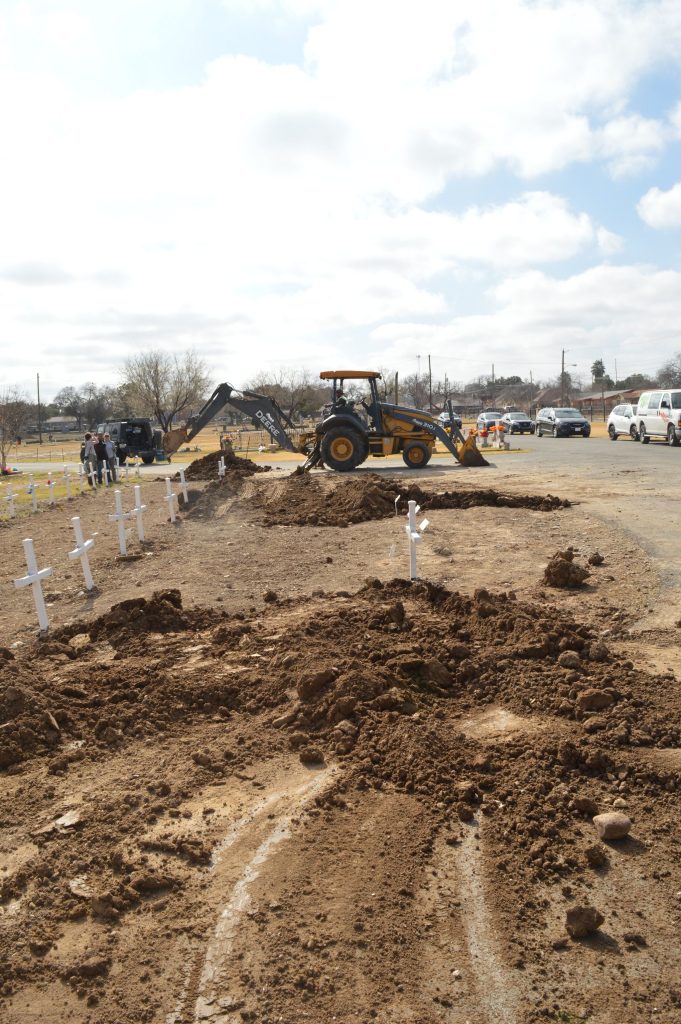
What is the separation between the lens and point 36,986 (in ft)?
10.1

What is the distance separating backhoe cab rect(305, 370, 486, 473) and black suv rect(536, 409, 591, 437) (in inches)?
773

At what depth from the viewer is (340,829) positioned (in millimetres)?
4023

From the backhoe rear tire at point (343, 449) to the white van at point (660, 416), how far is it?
13838 millimetres

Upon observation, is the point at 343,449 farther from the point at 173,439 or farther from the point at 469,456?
the point at 173,439


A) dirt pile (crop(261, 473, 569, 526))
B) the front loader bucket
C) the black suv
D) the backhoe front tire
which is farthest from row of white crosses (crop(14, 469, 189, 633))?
the black suv

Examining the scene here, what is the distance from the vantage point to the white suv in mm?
35562

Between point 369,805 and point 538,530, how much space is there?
8189mm

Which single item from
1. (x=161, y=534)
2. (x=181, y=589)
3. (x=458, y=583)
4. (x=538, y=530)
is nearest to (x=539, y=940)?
(x=458, y=583)

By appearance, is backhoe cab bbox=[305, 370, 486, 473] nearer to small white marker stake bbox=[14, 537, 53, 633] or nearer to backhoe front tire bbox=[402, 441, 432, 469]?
backhoe front tire bbox=[402, 441, 432, 469]

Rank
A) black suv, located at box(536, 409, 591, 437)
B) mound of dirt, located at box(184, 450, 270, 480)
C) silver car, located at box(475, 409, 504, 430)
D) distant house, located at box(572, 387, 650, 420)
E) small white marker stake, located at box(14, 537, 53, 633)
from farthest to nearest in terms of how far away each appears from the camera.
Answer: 1. distant house, located at box(572, 387, 650, 420)
2. silver car, located at box(475, 409, 504, 430)
3. black suv, located at box(536, 409, 591, 437)
4. mound of dirt, located at box(184, 450, 270, 480)
5. small white marker stake, located at box(14, 537, 53, 633)

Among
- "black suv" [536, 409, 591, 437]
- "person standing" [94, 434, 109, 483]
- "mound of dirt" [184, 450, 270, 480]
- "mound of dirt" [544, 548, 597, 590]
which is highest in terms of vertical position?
"black suv" [536, 409, 591, 437]

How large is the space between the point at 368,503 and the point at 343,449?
29.5 feet

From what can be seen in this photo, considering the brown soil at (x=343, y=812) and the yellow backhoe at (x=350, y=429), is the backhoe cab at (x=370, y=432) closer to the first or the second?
the yellow backhoe at (x=350, y=429)

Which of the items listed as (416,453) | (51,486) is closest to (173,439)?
(51,486)
